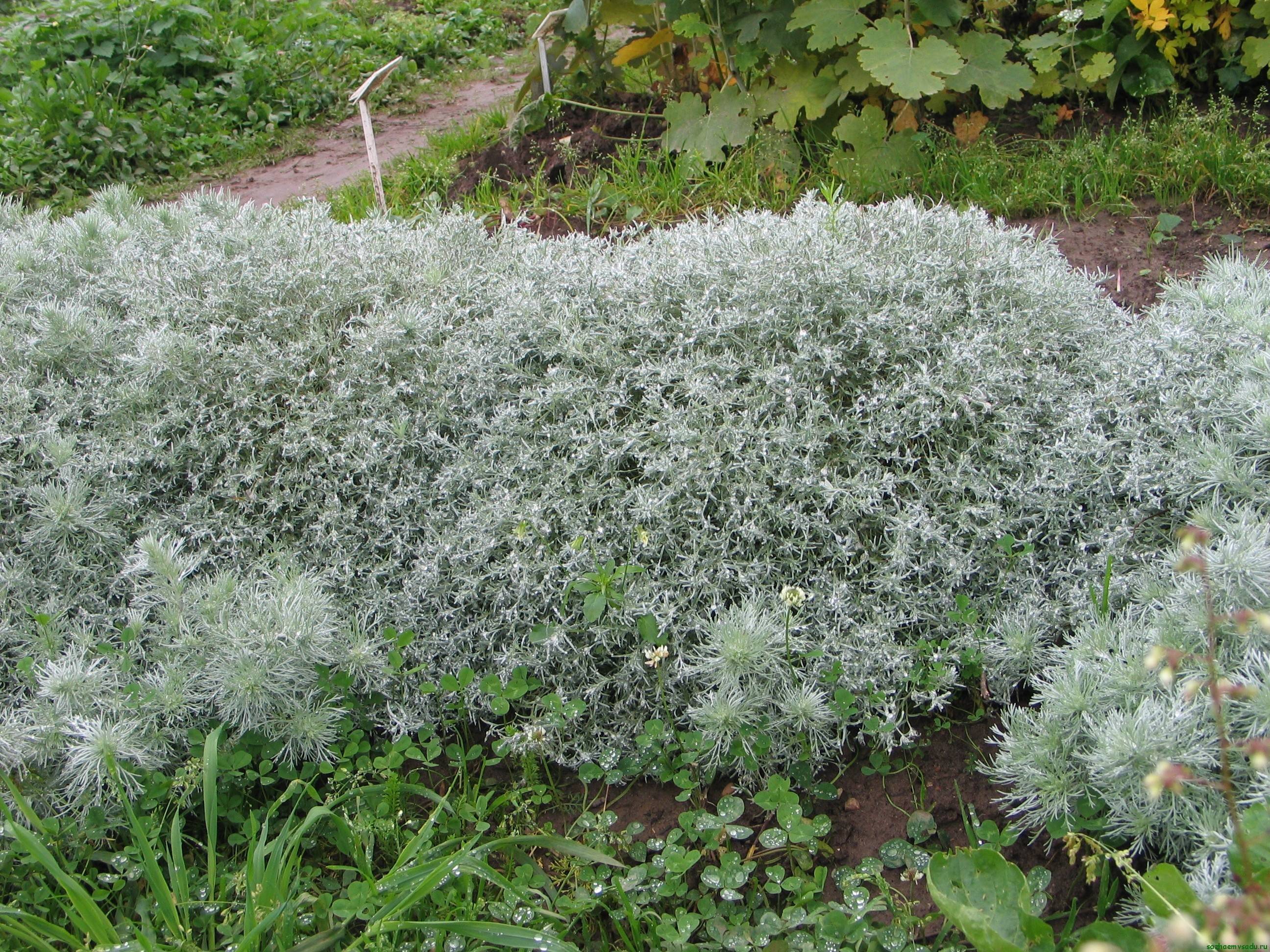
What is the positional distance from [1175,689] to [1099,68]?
10.9 feet

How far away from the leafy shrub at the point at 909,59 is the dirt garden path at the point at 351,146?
2.12m

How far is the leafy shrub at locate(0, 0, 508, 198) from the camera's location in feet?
20.2

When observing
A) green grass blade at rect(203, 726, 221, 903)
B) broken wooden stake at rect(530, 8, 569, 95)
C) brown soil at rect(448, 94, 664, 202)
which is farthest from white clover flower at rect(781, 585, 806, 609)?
broken wooden stake at rect(530, 8, 569, 95)

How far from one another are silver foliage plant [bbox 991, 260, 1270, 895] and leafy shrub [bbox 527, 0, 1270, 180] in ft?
6.75

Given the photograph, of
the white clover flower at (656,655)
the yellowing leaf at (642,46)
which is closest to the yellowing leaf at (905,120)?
the yellowing leaf at (642,46)

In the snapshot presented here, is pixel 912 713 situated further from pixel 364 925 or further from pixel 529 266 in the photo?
pixel 529 266

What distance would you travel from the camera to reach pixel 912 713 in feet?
7.40

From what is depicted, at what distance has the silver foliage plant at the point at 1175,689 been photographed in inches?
65.7

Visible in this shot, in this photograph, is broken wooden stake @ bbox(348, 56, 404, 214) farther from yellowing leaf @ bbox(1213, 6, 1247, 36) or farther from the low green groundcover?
yellowing leaf @ bbox(1213, 6, 1247, 36)

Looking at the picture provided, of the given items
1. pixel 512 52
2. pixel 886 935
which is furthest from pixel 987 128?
pixel 512 52

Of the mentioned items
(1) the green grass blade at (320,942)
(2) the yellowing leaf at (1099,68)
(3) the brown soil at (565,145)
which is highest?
(2) the yellowing leaf at (1099,68)

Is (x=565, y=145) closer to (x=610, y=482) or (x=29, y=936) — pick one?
(x=610, y=482)

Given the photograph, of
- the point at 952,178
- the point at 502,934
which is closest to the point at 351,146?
the point at 952,178

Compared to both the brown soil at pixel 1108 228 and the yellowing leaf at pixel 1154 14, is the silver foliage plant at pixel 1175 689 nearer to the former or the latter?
the brown soil at pixel 1108 228
